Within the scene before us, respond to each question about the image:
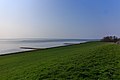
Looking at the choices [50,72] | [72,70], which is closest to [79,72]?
[72,70]

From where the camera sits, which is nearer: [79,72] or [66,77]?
[66,77]

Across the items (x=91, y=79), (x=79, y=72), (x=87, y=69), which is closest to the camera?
(x=91, y=79)

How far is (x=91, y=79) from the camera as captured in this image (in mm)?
9992

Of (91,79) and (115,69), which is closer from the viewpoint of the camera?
(91,79)

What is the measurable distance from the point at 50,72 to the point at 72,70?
1163mm

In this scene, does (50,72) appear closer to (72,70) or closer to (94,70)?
(72,70)

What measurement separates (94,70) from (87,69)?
48cm

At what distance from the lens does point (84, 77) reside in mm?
10383

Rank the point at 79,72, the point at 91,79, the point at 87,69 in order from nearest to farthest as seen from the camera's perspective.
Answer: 1. the point at 91,79
2. the point at 79,72
3. the point at 87,69

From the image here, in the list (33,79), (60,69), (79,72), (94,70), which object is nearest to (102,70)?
(94,70)

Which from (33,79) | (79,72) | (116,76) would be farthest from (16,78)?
(116,76)

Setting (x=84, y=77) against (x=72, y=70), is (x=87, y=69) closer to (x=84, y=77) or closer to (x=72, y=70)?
(x=72, y=70)

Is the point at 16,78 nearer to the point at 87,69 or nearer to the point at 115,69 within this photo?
the point at 87,69

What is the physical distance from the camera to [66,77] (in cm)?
1041
